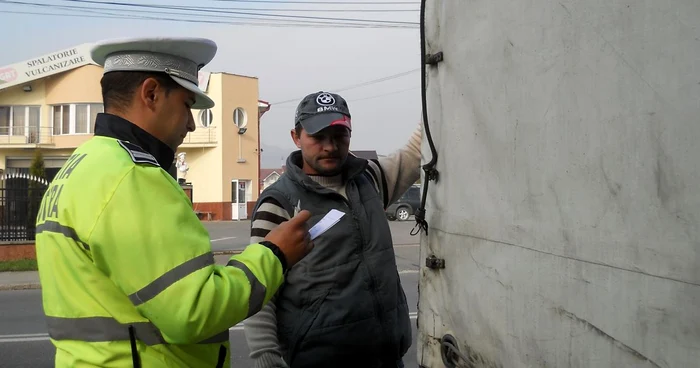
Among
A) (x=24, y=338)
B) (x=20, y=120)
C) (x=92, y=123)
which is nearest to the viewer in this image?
(x=24, y=338)

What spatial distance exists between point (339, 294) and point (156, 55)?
1128mm

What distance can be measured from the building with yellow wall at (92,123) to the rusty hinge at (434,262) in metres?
31.1

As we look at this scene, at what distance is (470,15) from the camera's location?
169cm

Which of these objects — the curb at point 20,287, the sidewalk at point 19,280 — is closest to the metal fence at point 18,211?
the sidewalk at point 19,280

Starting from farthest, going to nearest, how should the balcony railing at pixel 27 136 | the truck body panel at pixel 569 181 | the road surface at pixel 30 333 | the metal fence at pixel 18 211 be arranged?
1. the balcony railing at pixel 27 136
2. the metal fence at pixel 18 211
3. the road surface at pixel 30 333
4. the truck body panel at pixel 569 181

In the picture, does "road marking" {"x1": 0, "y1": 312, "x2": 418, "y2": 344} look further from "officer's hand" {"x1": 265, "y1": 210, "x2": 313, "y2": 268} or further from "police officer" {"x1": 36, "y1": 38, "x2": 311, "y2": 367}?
"police officer" {"x1": 36, "y1": 38, "x2": 311, "y2": 367}

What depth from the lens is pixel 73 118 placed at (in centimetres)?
3359

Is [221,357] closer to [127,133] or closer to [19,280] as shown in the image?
[127,133]

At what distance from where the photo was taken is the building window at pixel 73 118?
33.3 m

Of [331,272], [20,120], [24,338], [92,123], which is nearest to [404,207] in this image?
[92,123]

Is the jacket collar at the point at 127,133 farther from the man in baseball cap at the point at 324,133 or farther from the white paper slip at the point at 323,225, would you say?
the man in baseball cap at the point at 324,133

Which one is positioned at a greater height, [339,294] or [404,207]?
[339,294]

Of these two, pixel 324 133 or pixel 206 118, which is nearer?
pixel 324 133

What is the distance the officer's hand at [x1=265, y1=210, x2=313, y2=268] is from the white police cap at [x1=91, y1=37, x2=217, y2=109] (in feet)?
1.51
